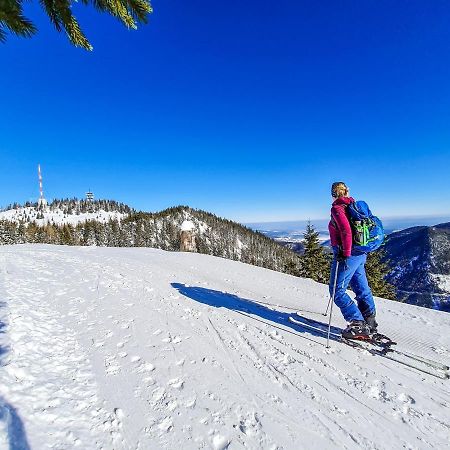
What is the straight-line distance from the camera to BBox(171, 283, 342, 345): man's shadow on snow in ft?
21.3

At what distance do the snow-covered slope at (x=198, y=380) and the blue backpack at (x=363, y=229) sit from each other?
201cm

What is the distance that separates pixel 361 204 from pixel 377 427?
12.0 feet

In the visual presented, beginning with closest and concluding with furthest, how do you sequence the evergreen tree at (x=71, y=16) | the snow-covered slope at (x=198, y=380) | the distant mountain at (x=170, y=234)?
the evergreen tree at (x=71, y=16) → the snow-covered slope at (x=198, y=380) → the distant mountain at (x=170, y=234)

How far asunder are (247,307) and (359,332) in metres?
3.26

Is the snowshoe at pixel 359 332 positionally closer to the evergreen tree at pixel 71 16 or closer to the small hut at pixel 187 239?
the evergreen tree at pixel 71 16

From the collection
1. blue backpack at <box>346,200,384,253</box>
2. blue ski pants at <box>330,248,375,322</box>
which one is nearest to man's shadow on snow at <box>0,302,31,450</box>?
blue ski pants at <box>330,248,375,322</box>

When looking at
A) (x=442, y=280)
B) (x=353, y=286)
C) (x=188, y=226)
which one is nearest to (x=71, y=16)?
(x=353, y=286)

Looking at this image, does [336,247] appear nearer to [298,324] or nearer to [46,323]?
[298,324]

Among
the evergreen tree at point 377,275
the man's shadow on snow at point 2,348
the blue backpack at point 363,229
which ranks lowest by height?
the evergreen tree at point 377,275

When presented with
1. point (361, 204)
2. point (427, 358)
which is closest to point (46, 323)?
point (361, 204)

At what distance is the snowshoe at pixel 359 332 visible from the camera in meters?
5.47

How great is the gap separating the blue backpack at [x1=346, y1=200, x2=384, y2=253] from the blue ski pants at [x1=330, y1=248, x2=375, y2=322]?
0.29 m

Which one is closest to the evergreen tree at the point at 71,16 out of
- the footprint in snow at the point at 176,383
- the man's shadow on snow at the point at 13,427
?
the man's shadow on snow at the point at 13,427

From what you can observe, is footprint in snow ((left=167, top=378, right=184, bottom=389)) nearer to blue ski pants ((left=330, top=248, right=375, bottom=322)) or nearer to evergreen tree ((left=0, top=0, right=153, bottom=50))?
blue ski pants ((left=330, top=248, right=375, bottom=322))
